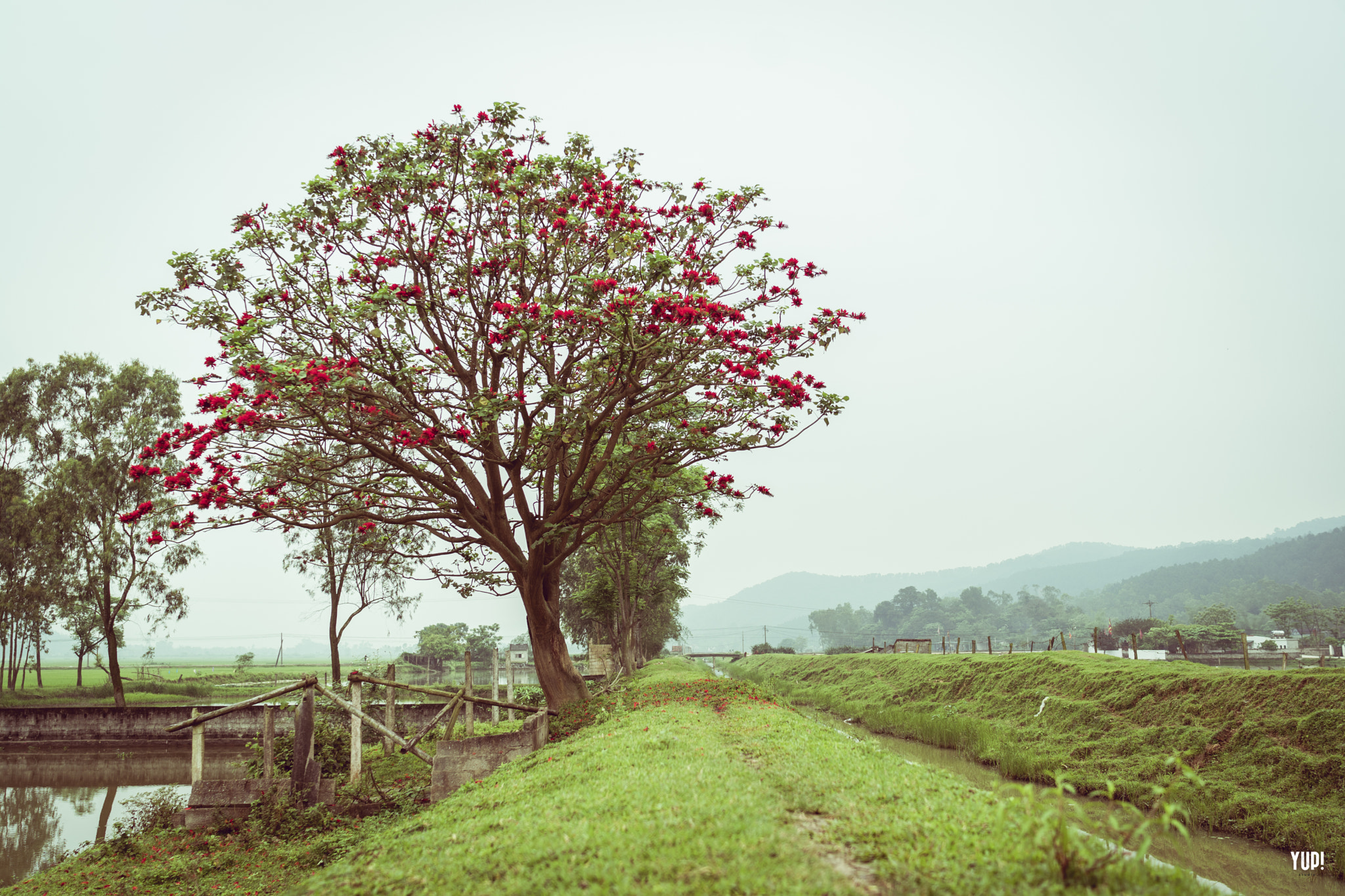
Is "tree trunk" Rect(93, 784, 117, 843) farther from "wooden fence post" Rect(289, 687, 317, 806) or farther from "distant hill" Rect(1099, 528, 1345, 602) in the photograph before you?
"distant hill" Rect(1099, 528, 1345, 602)

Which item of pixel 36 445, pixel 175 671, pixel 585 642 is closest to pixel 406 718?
pixel 36 445

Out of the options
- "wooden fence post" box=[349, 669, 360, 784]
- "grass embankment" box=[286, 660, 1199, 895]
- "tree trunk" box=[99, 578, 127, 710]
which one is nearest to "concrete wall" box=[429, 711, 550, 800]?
"wooden fence post" box=[349, 669, 360, 784]

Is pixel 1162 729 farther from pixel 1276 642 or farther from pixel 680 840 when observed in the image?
pixel 1276 642

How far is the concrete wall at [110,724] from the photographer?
2552 centimetres

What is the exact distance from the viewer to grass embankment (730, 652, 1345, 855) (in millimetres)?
12305

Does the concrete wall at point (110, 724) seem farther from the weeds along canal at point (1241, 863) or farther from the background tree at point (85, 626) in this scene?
the weeds along canal at point (1241, 863)

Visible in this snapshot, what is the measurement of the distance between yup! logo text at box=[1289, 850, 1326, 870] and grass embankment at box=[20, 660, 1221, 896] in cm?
606

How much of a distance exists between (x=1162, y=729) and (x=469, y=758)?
14.6 metres

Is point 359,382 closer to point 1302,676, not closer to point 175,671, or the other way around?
point 1302,676

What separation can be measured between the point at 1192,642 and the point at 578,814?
7285cm

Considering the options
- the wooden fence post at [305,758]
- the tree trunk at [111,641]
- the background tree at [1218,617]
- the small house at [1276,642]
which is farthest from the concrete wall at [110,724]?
the background tree at [1218,617]

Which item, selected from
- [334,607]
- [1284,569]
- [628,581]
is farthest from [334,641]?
[1284,569]

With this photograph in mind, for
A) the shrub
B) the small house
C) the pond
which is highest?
the shrub

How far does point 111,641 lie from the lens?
101 feet
